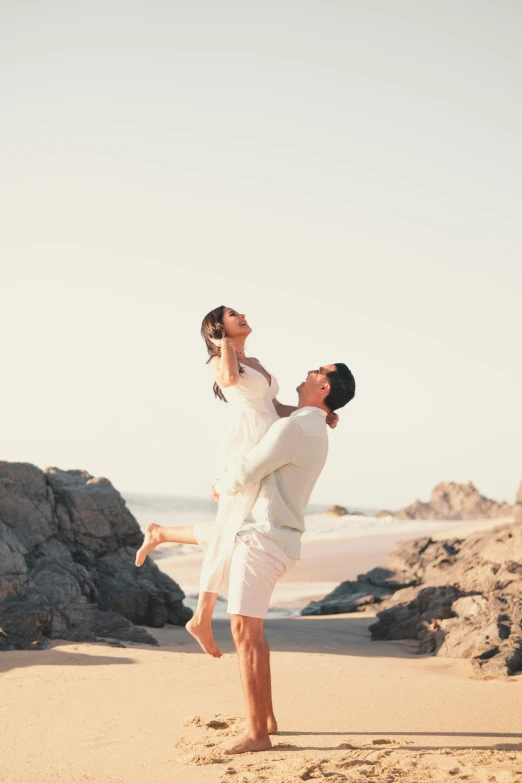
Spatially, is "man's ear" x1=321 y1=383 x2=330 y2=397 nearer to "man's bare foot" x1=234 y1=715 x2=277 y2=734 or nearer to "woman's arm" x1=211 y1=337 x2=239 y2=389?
"woman's arm" x1=211 y1=337 x2=239 y2=389

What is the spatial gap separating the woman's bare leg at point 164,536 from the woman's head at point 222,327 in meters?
1.17

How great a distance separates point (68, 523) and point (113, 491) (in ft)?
3.49

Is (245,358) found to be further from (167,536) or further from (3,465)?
(3,465)

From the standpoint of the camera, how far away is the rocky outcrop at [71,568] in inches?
353

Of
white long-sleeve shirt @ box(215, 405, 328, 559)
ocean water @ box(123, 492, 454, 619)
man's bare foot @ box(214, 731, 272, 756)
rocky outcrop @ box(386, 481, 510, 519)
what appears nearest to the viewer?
man's bare foot @ box(214, 731, 272, 756)

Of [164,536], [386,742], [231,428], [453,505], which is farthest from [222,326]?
[453,505]

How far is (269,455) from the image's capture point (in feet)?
16.2

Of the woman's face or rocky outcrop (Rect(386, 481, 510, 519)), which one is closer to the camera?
the woman's face

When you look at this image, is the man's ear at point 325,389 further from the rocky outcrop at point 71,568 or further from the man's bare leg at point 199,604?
the rocky outcrop at point 71,568

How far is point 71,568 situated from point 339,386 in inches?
254

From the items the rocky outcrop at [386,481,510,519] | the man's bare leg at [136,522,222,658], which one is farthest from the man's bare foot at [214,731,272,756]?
the rocky outcrop at [386,481,510,519]

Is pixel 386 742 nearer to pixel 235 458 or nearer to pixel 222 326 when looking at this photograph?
pixel 235 458

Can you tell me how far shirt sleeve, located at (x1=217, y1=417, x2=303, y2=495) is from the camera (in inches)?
195

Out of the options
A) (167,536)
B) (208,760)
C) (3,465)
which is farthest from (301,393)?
(3,465)
